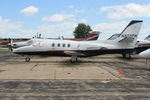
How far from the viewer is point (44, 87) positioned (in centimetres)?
924

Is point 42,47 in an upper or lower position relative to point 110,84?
upper

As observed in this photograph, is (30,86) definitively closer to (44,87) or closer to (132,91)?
(44,87)

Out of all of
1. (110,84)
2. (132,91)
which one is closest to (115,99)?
(132,91)

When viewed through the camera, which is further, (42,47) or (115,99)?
(42,47)

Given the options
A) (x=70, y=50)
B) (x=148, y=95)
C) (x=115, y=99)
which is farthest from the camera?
(x=70, y=50)

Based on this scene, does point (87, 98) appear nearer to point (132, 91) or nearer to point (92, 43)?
point (132, 91)

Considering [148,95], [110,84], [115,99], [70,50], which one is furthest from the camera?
[70,50]

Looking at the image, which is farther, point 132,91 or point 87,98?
point 132,91

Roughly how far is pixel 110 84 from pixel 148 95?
256 centimetres

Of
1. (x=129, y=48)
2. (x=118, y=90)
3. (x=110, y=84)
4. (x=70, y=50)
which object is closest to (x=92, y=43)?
(x=70, y=50)

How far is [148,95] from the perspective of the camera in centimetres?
795

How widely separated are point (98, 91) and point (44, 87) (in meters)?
2.83

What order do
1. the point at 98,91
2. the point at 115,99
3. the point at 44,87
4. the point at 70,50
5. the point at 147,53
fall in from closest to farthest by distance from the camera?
the point at 115,99 → the point at 98,91 → the point at 44,87 → the point at 147,53 → the point at 70,50

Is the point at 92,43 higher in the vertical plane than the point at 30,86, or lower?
higher
